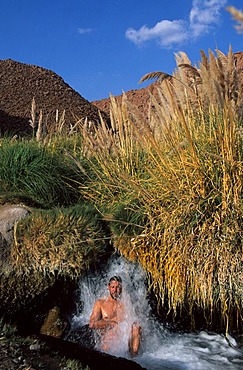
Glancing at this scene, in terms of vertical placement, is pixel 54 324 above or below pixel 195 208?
below

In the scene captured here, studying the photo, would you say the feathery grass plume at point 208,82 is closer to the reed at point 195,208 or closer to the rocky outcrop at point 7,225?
the reed at point 195,208

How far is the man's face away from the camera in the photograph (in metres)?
3.84

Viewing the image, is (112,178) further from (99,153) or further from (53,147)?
(53,147)

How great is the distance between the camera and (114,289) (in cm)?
384

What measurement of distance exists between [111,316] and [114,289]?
0.61 ft

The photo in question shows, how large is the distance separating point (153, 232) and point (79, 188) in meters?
1.59

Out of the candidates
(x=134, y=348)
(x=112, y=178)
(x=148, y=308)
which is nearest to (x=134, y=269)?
(x=148, y=308)

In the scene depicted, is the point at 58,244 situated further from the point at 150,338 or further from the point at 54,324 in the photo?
the point at 150,338

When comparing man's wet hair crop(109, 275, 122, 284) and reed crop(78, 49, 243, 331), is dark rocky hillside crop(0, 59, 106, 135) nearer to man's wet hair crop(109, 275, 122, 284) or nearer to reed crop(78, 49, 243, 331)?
reed crop(78, 49, 243, 331)

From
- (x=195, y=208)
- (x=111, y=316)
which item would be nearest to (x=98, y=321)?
(x=111, y=316)

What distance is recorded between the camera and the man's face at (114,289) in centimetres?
384

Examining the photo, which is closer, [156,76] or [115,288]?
[115,288]

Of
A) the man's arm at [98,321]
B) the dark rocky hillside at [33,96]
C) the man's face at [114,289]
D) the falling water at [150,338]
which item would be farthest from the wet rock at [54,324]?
the dark rocky hillside at [33,96]

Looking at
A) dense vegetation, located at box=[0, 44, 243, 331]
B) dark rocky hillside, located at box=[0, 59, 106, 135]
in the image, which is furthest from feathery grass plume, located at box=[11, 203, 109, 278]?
dark rocky hillside, located at box=[0, 59, 106, 135]
